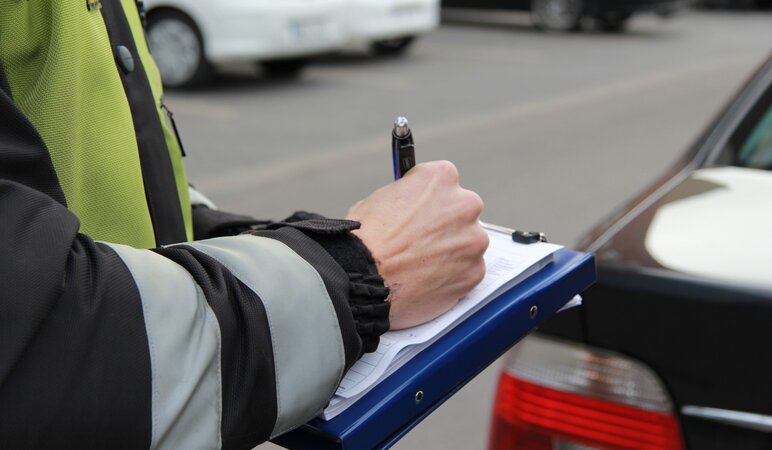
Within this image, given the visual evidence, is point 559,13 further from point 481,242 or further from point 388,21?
point 481,242

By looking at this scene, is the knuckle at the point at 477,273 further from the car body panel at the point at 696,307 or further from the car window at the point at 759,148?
the car window at the point at 759,148

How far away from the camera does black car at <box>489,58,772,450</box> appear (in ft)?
Result: 4.86

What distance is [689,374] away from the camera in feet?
4.97

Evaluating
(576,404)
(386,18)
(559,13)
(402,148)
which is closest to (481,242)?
(402,148)

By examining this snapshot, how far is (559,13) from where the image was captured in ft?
47.2

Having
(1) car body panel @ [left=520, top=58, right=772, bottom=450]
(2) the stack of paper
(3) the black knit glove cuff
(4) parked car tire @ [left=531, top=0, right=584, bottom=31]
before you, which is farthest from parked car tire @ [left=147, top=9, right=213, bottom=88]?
(3) the black knit glove cuff

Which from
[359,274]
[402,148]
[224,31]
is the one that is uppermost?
[402,148]

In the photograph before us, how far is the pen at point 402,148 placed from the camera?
1243mm

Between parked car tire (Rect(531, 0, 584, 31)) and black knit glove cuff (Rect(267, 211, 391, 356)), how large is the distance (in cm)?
1373

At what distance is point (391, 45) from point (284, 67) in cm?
203

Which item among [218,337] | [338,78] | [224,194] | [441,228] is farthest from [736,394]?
[338,78]

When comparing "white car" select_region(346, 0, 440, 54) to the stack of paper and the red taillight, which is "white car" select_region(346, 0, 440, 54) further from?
the stack of paper

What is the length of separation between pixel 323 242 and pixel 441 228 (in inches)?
5.8

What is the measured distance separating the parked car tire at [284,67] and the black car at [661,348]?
8.23 metres
